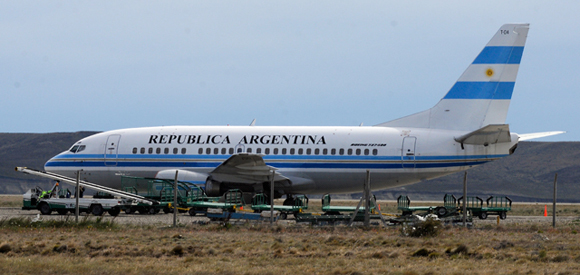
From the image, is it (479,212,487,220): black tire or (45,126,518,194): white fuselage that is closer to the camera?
(479,212,487,220): black tire

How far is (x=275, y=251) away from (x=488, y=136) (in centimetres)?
1642

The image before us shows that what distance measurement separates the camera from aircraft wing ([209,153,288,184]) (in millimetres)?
30469

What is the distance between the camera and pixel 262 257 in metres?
14.3

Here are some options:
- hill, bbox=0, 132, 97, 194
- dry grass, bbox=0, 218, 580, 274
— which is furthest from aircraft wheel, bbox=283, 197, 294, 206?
hill, bbox=0, 132, 97, 194

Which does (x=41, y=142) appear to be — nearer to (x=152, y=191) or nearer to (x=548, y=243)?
(x=152, y=191)

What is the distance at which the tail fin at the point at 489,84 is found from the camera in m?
30.5

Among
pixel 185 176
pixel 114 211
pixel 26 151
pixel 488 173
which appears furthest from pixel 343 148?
pixel 26 151

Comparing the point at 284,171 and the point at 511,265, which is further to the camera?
the point at 284,171

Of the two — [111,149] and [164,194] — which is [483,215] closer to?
[164,194]

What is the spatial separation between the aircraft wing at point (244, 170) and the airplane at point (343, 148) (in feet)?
0.15

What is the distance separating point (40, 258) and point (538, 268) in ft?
30.9

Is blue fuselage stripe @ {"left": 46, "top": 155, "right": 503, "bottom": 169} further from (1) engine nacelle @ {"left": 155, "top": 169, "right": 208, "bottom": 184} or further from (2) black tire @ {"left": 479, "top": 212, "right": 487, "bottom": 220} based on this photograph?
(2) black tire @ {"left": 479, "top": 212, "right": 487, "bottom": 220}

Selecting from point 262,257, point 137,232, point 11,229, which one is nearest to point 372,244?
point 262,257

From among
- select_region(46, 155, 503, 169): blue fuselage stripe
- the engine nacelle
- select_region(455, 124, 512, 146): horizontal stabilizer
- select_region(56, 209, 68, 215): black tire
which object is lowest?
select_region(56, 209, 68, 215): black tire
